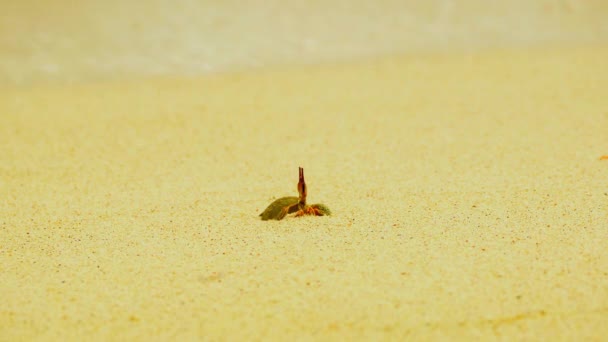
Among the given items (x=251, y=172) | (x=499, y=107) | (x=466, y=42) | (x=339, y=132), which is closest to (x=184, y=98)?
(x=339, y=132)

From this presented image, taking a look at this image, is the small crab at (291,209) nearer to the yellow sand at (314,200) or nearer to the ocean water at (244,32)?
the yellow sand at (314,200)

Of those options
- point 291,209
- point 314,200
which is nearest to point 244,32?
point 314,200

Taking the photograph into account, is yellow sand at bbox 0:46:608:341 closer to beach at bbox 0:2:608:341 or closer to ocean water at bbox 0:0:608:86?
beach at bbox 0:2:608:341

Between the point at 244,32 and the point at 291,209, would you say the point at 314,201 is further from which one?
the point at 244,32

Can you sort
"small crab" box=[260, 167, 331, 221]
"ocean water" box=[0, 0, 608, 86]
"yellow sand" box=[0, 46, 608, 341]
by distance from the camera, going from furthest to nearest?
1. "ocean water" box=[0, 0, 608, 86]
2. "small crab" box=[260, 167, 331, 221]
3. "yellow sand" box=[0, 46, 608, 341]

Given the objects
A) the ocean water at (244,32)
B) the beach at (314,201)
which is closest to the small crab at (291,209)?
the beach at (314,201)

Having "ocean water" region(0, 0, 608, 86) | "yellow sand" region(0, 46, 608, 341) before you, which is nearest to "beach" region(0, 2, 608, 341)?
"yellow sand" region(0, 46, 608, 341)
